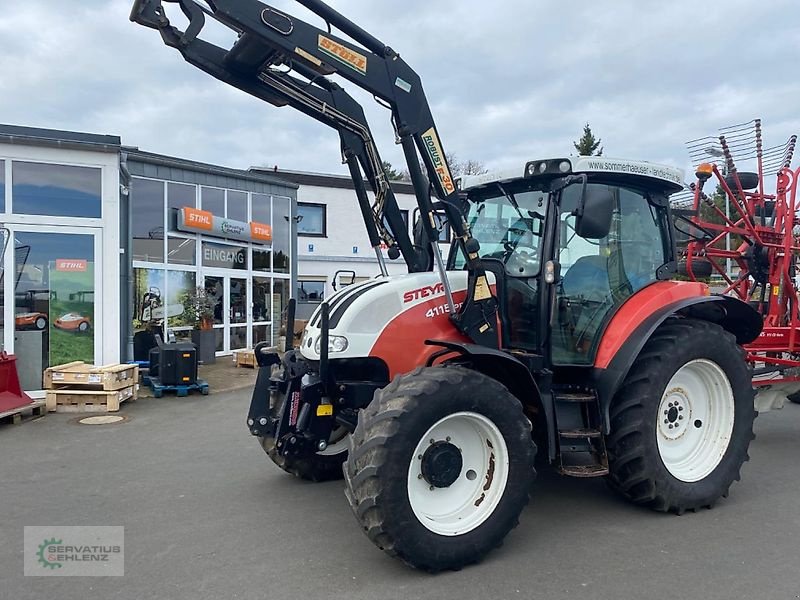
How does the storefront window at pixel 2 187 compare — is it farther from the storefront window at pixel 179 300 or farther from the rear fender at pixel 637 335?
the rear fender at pixel 637 335

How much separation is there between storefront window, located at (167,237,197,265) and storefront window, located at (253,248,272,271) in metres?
1.84

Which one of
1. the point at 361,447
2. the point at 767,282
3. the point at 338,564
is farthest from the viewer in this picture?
the point at 767,282

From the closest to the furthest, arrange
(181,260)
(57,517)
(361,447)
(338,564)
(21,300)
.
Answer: (361,447) < (338,564) < (57,517) < (21,300) < (181,260)

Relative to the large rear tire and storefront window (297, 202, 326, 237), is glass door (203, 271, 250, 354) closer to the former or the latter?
storefront window (297, 202, 326, 237)

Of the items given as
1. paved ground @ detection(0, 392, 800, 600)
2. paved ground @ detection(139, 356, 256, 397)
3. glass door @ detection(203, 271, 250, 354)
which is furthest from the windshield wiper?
glass door @ detection(203, 271, 250, 354)

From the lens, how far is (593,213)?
412 centimetres

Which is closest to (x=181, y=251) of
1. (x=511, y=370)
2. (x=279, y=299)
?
(x=279, y=299)

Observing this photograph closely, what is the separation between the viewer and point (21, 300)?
9062 mm

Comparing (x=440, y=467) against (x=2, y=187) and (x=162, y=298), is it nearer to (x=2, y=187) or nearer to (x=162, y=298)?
(x=2, y=187)

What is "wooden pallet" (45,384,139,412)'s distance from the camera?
866 centimetres

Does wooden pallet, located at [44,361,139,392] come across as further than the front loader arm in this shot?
Yes

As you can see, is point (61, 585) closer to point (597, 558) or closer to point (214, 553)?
point (214, 553)

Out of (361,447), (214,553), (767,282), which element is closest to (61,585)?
(214,553)

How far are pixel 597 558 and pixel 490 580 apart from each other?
74 cm
